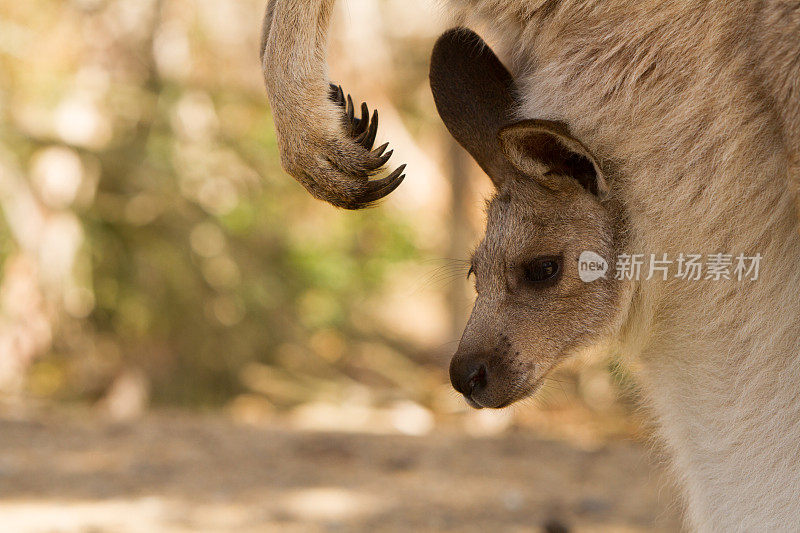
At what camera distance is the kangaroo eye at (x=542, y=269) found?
76.4 inches

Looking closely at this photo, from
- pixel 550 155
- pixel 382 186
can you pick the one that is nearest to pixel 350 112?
pixel 382 186

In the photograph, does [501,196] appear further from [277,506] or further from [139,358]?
[139,358]

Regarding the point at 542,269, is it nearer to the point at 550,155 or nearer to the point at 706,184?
the point at 550,155

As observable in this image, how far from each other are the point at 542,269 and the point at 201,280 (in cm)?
535

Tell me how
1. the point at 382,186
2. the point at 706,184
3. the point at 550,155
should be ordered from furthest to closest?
the point at 382,186 → the point at 550,155 → the point at 706,184

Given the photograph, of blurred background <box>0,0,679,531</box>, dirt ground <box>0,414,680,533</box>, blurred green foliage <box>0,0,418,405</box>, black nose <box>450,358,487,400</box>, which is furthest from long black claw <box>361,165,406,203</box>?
blurred green foliage <box>0,0,418,405</box>

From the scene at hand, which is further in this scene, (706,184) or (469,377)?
(469,377)

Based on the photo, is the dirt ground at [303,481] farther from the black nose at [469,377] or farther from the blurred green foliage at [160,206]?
the blurred green foliage at [160,206]

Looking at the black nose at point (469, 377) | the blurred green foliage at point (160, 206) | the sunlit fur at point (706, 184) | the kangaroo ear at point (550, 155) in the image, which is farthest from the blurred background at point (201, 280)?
the kangaroo ear at point (550, 155)

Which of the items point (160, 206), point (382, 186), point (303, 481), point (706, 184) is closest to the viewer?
point (706, 184)

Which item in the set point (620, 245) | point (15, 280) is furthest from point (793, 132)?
point (15, 280)

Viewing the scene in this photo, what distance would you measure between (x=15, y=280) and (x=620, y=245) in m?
5.43

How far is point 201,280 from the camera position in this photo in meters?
6.99

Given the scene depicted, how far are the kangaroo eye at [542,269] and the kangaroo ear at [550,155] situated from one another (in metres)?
0.16
